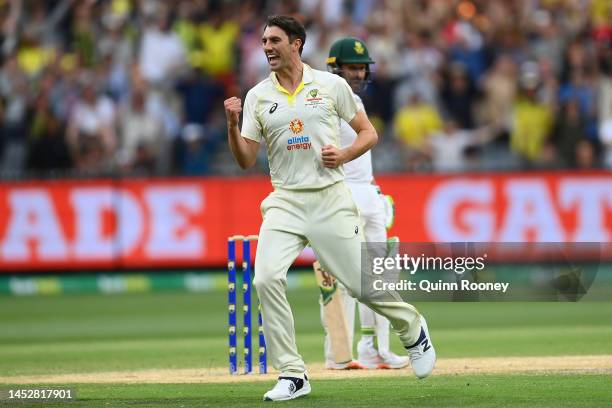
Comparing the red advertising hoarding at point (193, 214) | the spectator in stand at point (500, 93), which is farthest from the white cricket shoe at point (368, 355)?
the spectator in stand at point (500, 93)

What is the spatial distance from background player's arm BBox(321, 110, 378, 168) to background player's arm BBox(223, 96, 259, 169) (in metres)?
0.49

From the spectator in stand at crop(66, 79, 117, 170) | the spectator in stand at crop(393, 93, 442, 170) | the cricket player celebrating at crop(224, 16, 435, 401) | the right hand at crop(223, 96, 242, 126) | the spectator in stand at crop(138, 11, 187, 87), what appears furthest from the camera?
the spectator in stand at crop(138, 11, 187, 87)

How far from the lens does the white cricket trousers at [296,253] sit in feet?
26.0

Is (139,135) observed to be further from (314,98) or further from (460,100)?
(314,98)

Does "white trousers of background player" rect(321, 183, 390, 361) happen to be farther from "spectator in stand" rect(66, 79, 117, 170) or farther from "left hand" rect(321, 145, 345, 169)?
"spectator in stand" rect(66, 79, 117, 170)

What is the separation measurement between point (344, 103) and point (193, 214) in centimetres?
976

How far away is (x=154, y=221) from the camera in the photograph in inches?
696

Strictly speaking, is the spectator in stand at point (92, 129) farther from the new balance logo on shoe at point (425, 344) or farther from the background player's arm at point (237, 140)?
the new balance logo on shoe at point (425, 344)

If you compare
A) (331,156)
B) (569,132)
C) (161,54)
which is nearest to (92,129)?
(161,54)

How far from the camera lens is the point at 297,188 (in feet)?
26.3

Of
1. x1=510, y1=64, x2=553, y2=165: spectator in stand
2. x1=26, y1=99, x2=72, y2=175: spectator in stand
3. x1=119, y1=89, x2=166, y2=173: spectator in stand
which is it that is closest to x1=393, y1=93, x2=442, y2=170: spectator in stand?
x1=510, y1=64, x2=553, y2=165: spectator in stand

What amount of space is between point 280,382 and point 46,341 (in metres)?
6.02

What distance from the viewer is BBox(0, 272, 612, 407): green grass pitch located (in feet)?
26.3

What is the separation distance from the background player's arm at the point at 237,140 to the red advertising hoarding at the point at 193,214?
363 inches
